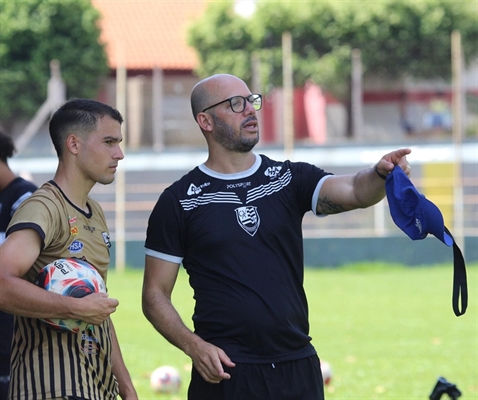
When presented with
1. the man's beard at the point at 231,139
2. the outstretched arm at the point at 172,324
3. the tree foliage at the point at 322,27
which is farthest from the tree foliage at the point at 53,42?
the outstretched arm at the point at 172,324

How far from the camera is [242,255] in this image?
4.48 m

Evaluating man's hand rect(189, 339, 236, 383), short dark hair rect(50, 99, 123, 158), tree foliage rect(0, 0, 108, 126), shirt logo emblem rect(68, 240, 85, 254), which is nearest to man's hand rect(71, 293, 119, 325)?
shirt logo emblem rect(68, 240, 85, 254)

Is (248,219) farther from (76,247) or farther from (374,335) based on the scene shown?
(374,335)

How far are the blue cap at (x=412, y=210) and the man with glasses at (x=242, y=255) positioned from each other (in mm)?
72

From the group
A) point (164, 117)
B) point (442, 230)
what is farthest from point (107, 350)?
point (164, 117)

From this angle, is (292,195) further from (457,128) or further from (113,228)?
(113,228)

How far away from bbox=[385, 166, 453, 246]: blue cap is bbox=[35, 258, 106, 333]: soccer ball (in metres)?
1.41

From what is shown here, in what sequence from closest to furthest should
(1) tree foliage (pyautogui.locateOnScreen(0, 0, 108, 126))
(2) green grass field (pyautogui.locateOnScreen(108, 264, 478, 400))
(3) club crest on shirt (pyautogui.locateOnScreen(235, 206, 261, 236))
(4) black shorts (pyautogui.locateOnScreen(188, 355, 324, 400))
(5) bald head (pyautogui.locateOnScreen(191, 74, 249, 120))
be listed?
(4) black shorts (pyautogui.locateOnScreen(188, 355, 324, 400))
(3) club crest on shirt (pyautogui.locateOnScreen(235, 206, 261, 236))
(5) bald head (pyautogui.locateOnScreen(191, 74, 249, 120))
(2) green grass field (pyautogui.locateOnScreen(108, 264, 478, 400))
(1) tree foliage (pyautogui.locateOnScreen(0, 0, 108, 126))

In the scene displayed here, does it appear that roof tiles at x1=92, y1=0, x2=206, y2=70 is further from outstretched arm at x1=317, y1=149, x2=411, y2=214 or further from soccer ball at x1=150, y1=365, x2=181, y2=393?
outstretched arm at x1=317, y1=149, x2=411, y2=214

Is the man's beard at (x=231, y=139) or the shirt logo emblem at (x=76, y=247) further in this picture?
the man's beard at (x=231, y=139)

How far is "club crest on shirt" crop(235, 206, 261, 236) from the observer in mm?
4488

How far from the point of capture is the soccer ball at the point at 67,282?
3.83m

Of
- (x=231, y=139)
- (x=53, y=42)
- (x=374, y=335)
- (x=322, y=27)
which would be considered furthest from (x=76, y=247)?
(x=53, y=42)

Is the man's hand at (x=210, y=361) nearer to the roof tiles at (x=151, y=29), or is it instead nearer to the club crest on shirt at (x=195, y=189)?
the club crest on shirt at (x=195, y=189)
